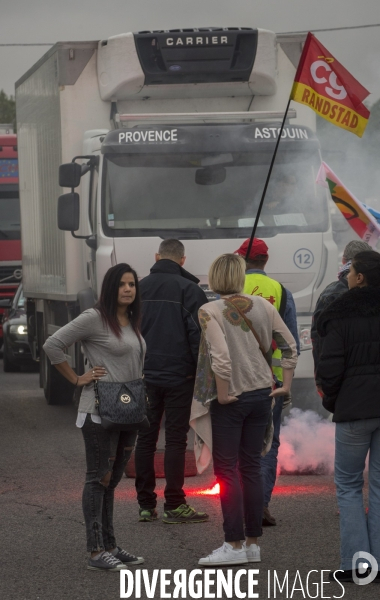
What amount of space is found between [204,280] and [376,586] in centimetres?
561

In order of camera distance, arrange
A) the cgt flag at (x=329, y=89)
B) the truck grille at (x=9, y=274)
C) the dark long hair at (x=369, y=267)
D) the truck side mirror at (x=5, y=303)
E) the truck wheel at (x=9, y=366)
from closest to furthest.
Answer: the dark long hair at (x=369, y=267) < the cgt flag at (x=329, y=89) < the truck wheel at (x=9, y=366) < the truck side mirror at (x=5, y=303) < the truck grille at (x=9, y=274)

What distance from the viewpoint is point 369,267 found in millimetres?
5820

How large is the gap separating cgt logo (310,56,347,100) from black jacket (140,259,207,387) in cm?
231

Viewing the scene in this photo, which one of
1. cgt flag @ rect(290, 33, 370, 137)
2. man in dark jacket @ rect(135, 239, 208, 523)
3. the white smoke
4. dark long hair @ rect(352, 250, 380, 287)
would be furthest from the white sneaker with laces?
cgt flag @ rect(290, 33, 370, 137)

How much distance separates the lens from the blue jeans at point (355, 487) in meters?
5.66

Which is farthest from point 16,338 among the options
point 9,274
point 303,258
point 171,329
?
point 171,329

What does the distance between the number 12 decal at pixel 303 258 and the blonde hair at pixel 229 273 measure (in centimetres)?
487

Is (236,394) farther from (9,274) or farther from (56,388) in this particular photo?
(9,274)

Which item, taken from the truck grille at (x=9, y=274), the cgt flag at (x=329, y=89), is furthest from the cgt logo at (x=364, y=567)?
the truck grille at (x=9, y=274)

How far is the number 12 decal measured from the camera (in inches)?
432

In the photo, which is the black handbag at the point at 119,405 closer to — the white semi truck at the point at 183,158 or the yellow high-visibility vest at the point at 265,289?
the yellow high-visibility vest at the point at 265,289

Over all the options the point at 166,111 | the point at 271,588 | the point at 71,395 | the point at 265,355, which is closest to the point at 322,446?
the point at 265,355

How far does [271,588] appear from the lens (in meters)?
5.57

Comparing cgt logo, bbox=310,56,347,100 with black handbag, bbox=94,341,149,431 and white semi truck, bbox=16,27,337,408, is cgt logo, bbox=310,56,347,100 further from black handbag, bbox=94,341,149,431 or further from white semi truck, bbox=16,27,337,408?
black handbag, bbox=94,341,149,431
